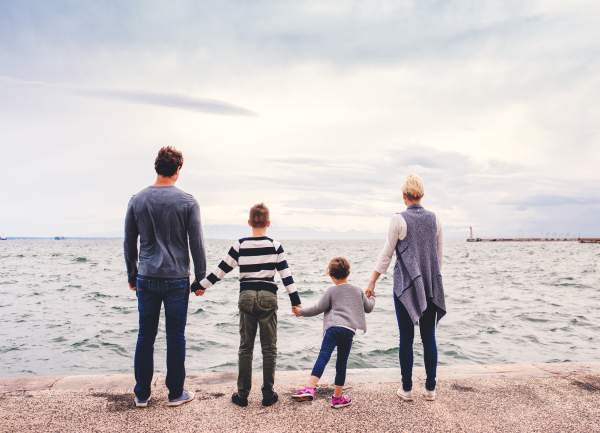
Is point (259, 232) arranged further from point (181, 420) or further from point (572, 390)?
point (572, 390)

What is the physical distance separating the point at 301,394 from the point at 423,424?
1066 mm

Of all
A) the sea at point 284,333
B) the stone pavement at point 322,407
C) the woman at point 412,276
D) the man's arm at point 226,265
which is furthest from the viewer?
the sea at point 284,333

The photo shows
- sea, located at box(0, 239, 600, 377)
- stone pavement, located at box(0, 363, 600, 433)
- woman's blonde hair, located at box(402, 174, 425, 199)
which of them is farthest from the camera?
sea, located at box(0, 239, 600, 377)

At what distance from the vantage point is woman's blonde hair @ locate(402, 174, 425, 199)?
3771 millimetres

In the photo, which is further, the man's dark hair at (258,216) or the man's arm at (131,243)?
the man's dark hair at (258,216)

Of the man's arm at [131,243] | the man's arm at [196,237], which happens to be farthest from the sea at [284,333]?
A: the man's arm at [196,237]

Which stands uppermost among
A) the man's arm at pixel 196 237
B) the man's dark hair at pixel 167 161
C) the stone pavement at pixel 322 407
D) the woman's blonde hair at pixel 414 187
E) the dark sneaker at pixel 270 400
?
the man's dark hair at pixel 167 161

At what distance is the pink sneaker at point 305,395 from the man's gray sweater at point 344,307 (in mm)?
560

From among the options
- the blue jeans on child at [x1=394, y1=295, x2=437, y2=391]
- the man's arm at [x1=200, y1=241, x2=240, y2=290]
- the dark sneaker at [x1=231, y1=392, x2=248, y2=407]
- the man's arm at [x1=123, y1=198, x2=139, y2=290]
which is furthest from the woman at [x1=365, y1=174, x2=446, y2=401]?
the man's arm at [x1=123, y1=198, x2=139, y2=290]

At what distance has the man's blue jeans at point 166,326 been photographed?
3.39m

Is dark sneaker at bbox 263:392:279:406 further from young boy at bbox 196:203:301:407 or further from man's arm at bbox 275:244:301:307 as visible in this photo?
man's arm at bbox 275:244:301:307

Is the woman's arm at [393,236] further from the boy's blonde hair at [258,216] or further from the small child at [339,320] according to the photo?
the boy's blonde hair at [258,216]

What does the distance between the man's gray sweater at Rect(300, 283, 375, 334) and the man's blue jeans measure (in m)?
1.11

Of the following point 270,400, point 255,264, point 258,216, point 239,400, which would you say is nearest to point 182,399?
point 239,400
